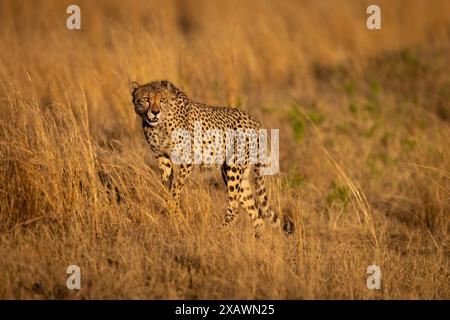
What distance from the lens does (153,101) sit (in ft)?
18.2

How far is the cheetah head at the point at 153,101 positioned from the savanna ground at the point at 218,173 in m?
0.39

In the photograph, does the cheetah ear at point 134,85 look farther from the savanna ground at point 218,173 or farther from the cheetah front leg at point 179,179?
the cheetah front leg at point 179,179

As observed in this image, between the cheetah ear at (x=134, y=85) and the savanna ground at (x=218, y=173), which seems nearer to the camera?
the savanna ground at (x=218, y=173)

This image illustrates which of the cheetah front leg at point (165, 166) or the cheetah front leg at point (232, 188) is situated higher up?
the cheetah front leg at point (165, 166)

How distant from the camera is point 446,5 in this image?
516 inches

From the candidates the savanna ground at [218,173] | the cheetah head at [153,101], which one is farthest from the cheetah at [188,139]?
the savanna ground at [218,173]

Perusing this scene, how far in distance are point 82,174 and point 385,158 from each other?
4166 mm

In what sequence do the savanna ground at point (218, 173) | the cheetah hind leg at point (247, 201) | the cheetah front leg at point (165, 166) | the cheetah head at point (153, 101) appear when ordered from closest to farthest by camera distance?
the savanna ground at point (218, 173) < the cheetah head at point (153, 101) < the cheetah front leg at point (165, 166) < the cheetah hind leg at point (247, 201)

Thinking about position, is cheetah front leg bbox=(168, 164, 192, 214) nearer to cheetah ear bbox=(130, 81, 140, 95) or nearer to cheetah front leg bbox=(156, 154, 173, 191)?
cheetah front leg bbox=(156, 154, 173, 191)

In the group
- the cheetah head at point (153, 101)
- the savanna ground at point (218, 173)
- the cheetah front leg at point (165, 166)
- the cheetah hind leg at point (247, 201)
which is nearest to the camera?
the savanna ground at point (218, 173)

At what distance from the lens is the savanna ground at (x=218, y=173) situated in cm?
464

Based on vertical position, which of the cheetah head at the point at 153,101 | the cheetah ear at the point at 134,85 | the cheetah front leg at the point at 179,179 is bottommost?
the cheetah front leg at the point at 179,179

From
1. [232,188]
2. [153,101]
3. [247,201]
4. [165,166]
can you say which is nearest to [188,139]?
[165,166]
